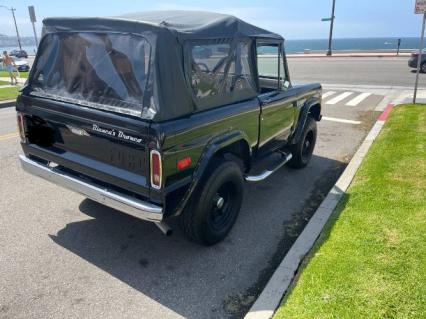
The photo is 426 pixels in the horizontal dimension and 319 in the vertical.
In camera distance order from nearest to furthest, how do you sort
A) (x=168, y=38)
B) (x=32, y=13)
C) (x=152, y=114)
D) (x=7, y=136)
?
(x=152, y=114)
(x=168, y=38)
(x=7, y=136)
(x=32, y=13)

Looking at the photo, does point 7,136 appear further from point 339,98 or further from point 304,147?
point 339,98

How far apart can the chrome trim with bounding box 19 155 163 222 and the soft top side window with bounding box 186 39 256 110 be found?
1052mm

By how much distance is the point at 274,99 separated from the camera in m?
4.72

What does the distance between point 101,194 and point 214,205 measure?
1.18m

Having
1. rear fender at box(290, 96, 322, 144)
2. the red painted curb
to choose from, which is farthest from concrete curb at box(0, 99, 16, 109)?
the red painted curb

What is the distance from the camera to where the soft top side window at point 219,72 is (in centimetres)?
347

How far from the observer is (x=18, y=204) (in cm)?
474

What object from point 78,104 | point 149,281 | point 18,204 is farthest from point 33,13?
point 149,281

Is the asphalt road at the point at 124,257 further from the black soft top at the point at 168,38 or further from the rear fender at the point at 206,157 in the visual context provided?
the black soft top at the point at 168,38

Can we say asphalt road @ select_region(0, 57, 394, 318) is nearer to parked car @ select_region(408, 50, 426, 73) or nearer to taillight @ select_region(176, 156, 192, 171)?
taillight @ select_region(176, 156, 192, 171)

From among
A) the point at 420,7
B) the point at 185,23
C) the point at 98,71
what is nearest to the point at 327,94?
the point at 420,7

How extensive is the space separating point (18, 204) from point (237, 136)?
298 cm

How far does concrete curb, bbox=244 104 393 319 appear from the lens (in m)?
2.98

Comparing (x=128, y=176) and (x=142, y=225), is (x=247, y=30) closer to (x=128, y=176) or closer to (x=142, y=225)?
(x=128, y=176)
